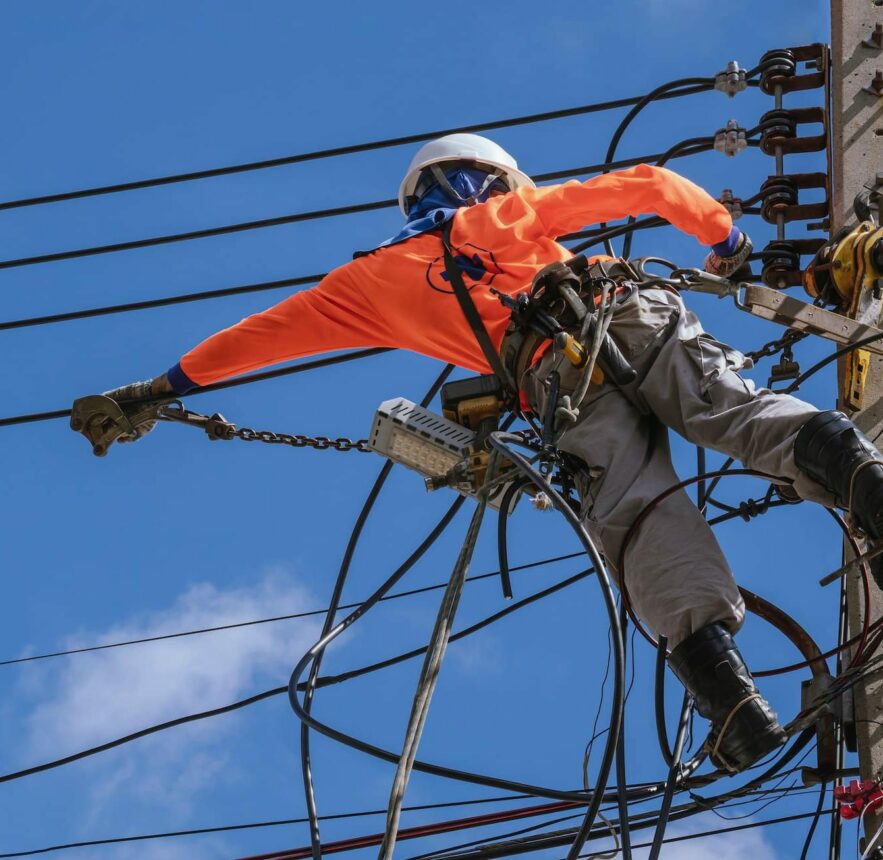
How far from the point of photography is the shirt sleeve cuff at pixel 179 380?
283 inches

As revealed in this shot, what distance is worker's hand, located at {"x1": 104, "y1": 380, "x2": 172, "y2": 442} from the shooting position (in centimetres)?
723

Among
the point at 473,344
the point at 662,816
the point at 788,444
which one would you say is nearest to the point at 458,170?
the point at 473,344

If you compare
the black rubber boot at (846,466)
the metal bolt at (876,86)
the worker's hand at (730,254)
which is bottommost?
the black rubber boot at (846,466)

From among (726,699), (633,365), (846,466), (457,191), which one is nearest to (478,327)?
(633,365)

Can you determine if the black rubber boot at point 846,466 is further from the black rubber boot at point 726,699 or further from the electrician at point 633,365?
the black rubber boot at point 726,699

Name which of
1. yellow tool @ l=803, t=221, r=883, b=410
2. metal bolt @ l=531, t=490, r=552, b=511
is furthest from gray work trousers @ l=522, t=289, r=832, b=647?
yellow tool @ l=803, t=221, r=883, b=410

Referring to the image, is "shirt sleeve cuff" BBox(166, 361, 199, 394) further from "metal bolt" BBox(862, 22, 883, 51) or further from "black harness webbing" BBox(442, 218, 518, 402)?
"metal bolt" BBox(862, 22, 883, 51)

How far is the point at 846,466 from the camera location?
5.27 metres

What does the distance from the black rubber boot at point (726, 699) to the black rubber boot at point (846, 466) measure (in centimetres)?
51

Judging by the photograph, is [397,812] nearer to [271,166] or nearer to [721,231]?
[721,231]

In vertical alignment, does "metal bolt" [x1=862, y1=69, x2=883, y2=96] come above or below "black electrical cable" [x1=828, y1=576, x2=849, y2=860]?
above

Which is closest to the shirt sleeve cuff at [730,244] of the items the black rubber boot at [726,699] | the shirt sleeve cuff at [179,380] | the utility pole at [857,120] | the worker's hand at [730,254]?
the worker's hand at [730,254]

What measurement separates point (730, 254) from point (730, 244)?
42mm

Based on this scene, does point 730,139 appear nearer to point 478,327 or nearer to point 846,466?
point 478,327
